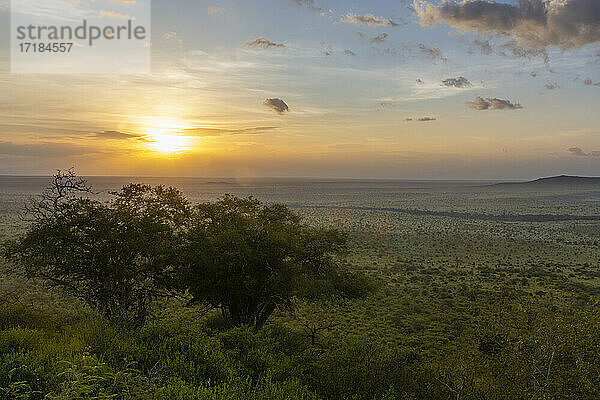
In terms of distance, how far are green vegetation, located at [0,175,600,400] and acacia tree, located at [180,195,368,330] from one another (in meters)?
0.09

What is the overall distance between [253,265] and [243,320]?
323cm

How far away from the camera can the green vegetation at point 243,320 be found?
1114cm

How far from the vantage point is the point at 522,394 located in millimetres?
11820

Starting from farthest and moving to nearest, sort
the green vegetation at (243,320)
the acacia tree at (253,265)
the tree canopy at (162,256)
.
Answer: the acacia tree at (253,265), the tree canopy at (162,256), the green vegetation at (243,320)

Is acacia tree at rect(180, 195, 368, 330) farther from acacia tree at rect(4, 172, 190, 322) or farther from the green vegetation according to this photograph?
acacia tree at rect(4, 172, 190, 322)

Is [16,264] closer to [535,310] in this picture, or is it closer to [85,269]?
[85,269]

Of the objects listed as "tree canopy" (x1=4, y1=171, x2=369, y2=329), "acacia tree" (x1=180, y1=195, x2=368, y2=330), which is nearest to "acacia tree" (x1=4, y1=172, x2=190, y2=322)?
"tree canopy" (x1=4, y1=171, x2=369, y2=329)

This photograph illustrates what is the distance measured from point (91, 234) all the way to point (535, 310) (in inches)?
727

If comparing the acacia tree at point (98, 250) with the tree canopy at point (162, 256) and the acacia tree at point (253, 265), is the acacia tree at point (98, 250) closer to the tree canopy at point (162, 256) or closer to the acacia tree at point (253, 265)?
the tree canopy at point (162, 256)

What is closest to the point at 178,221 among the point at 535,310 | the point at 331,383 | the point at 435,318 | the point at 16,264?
the point at 16,264

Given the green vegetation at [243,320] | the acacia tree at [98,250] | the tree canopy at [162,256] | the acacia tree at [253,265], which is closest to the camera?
the green vegetation at [243,320]

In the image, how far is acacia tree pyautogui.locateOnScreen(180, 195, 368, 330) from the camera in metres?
19.3

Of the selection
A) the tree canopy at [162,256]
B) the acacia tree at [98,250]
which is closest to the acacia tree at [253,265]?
the tree canopy at [162,256]

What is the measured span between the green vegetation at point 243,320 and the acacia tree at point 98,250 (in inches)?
2.8
